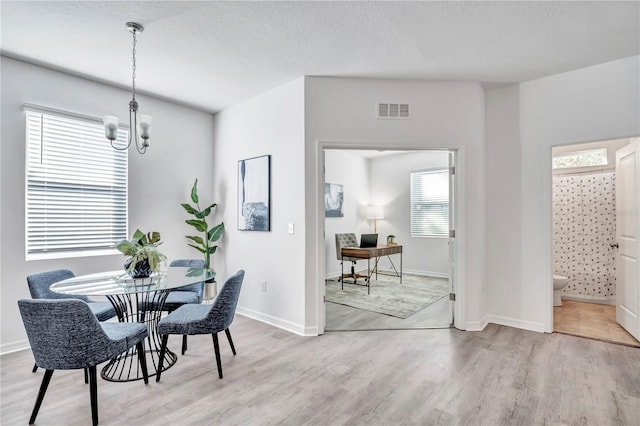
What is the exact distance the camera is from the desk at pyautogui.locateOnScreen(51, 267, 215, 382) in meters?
2.33

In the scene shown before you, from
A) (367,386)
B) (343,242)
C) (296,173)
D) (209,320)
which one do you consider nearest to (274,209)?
(296,173)

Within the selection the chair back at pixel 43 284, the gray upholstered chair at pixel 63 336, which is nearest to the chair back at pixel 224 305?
the gray upholstered chair at pixel 63 336

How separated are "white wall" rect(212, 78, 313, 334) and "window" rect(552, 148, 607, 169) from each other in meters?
4.20

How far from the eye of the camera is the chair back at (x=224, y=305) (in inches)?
101

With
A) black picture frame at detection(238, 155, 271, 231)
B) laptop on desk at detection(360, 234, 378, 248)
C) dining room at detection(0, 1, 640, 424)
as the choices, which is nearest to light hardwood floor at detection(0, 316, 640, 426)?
dining room at detection(0, 1, 640, 424)

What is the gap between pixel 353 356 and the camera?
118 inches

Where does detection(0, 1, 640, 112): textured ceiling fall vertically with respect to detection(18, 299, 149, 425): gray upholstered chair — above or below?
→ above

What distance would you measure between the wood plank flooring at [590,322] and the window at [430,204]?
248cm

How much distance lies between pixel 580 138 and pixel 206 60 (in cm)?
388

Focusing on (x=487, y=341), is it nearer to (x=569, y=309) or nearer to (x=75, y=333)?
(x=569, y=309)

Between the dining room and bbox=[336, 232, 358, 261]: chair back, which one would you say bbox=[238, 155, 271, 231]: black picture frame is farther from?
bbox=[336, 232, 358, 261]: chair back

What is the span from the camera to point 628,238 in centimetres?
354

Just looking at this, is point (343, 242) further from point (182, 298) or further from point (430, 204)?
point (182, 298)

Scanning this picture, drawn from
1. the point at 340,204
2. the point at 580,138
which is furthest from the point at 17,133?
the point at 580,138
